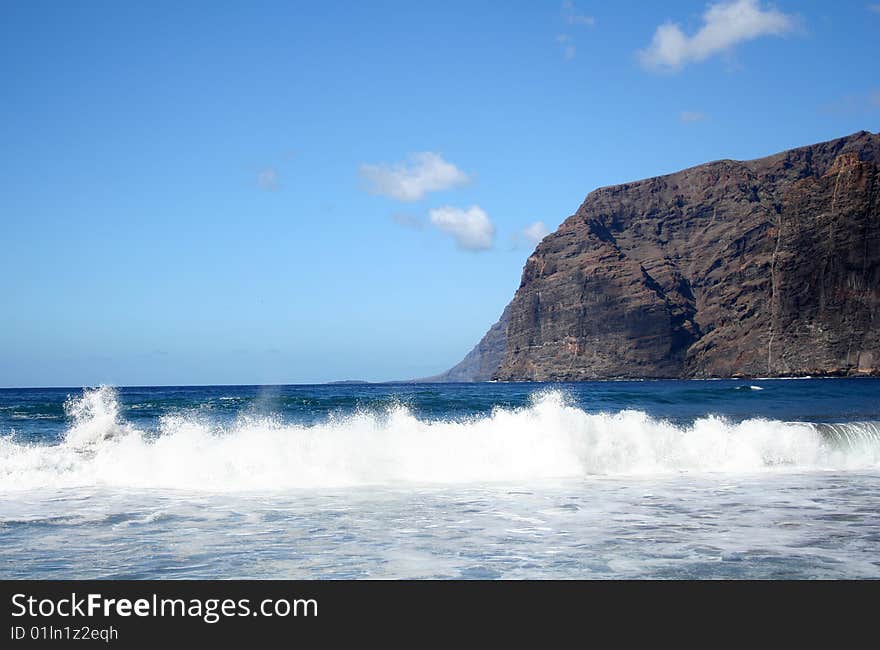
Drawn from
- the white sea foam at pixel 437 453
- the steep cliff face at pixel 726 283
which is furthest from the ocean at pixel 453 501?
the steep cliff face at pixel 726 283

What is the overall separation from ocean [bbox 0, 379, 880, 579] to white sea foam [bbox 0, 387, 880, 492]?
6 cm

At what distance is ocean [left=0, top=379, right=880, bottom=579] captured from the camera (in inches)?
313

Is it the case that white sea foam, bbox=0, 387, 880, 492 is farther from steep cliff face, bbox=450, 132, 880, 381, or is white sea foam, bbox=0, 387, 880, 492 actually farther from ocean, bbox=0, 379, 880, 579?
steep cliff face, bbox=450, 132, 880, 381

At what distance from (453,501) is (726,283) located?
16201 centimetres

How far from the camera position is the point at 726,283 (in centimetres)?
16225

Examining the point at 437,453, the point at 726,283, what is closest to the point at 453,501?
the point at 437,453

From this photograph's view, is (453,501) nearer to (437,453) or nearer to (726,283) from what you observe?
(437,453)

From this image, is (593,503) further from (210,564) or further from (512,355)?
(512,355)

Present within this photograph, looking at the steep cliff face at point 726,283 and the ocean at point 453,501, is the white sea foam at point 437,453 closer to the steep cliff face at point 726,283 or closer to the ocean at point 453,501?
the ocean at point 453,501

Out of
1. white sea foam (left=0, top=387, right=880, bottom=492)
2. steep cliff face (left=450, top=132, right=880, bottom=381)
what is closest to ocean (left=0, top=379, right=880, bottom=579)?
white sea foam (left=0, top=387, right=880, bottom=492)

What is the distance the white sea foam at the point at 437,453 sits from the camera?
1542 cm

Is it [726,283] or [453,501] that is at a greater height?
[726,283]
